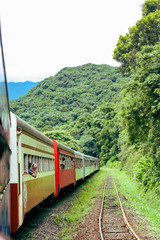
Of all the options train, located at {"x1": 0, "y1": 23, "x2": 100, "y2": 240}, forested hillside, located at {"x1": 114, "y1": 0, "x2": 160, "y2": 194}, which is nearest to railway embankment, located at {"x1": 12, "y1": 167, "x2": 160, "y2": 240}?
train, located at {"x1": 0, "y1": 23, "x2": 100, "y2": 240}

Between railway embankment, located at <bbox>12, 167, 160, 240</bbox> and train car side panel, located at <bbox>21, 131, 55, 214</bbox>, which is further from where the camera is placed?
railway embankment, located at <bbox>12, 167, 160, 240</bbox>

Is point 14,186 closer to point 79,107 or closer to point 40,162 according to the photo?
point 40,162

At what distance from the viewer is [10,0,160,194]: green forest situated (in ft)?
50.7

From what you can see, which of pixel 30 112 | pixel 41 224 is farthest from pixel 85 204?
pixel 30 112

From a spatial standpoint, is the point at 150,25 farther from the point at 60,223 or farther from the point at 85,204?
the point at 60,223

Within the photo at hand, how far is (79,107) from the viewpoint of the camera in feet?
326

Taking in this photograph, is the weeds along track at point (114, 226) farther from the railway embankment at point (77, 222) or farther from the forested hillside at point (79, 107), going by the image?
the forested hillside at point (79, 107)

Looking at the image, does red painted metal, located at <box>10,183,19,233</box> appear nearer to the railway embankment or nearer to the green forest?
the railway embankment

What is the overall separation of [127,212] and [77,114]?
81.7 meters

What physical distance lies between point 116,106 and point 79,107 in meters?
62.1

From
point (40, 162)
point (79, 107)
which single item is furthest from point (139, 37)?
point (79, 107)

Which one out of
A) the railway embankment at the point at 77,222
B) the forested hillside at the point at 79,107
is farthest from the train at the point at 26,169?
the forested hillside at the point at 79,107

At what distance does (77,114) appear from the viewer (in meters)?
93.1

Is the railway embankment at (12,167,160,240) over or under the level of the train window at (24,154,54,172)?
under
